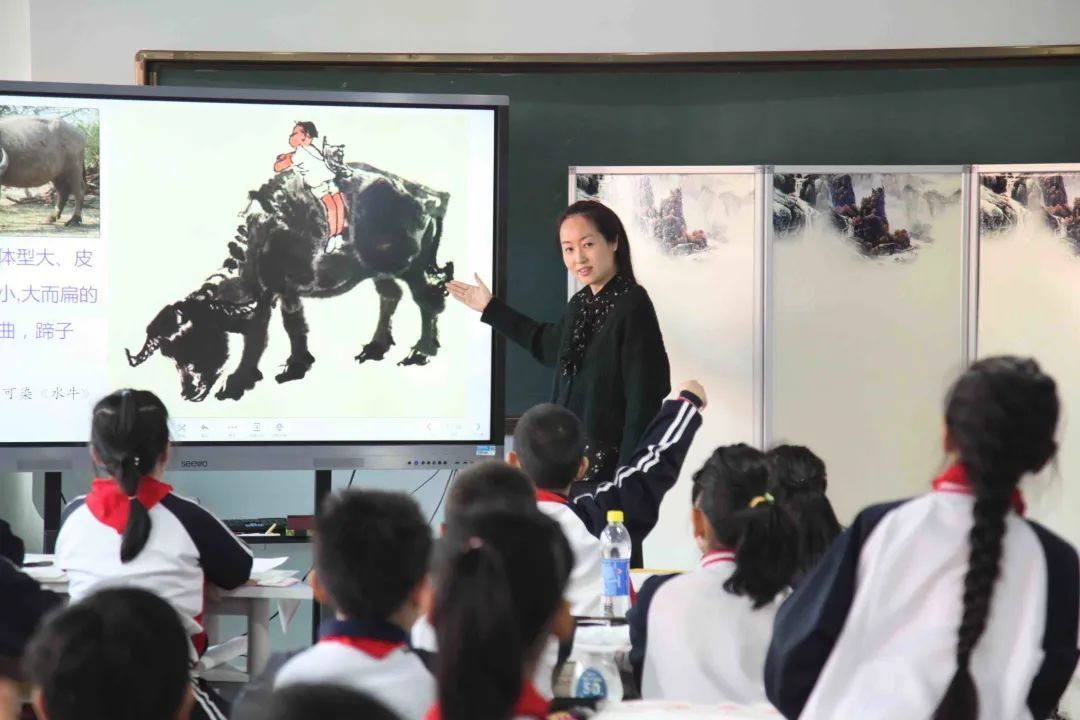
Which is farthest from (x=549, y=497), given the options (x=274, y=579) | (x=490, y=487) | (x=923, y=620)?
(x=923, y=620)

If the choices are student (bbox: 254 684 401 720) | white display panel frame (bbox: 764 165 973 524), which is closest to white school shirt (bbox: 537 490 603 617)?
student (bbox: 254 684 401 720)

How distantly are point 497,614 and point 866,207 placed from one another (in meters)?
3.31

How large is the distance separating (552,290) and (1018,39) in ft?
6.21

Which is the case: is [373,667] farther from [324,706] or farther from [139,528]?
[139,528]

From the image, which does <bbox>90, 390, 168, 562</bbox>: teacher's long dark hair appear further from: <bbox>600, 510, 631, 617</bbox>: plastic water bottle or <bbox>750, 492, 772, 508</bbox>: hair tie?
<bbox>750, 492, 772, 508</bbox>: hair tie

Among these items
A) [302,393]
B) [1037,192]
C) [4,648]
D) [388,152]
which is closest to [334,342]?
Answer: [302,393]

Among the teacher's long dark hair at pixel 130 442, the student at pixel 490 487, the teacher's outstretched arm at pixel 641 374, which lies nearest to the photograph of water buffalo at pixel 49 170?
the teacher's long dark hair at pixel 130 442

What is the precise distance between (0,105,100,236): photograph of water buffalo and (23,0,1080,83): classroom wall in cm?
76

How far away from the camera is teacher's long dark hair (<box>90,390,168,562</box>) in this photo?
2570mm

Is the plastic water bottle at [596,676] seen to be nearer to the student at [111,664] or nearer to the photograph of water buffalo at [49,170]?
the student at [111,664]

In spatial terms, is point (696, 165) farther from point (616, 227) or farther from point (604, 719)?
point (604, 719)

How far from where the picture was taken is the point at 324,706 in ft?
2.63

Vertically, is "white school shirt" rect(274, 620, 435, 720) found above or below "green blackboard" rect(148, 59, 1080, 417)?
below

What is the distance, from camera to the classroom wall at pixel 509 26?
170 inches
